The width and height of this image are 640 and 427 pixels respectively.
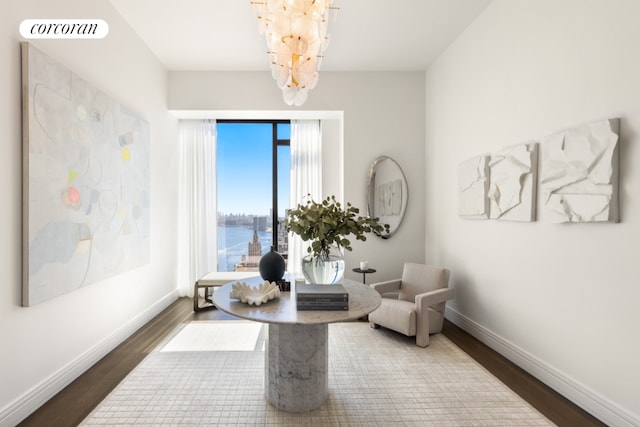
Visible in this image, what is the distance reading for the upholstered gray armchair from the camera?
2898mm

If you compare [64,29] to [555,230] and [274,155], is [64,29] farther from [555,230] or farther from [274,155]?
[555,230]

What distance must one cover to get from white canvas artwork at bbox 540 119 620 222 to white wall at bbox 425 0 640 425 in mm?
66

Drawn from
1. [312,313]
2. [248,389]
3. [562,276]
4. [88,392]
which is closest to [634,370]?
[562,276]

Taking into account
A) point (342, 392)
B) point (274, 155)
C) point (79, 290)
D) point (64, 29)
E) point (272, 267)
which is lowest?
point (342, 392)

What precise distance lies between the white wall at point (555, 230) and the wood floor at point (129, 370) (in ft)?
0.36

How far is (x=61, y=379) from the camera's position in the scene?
7.26ft

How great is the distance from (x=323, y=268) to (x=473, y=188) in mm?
1868

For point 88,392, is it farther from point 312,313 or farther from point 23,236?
point 312,313

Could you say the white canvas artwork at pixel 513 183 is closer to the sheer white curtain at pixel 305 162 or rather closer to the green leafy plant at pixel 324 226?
the green leafy plant at pixel 324 226

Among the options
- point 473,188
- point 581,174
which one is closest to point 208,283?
point 473,188

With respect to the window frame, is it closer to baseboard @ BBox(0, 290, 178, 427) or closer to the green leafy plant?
baseboard @ BBox(0, 290, 178, 427)

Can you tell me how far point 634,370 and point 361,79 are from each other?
3.79 metres

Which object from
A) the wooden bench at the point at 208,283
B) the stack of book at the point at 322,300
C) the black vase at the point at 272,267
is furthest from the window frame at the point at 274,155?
the stack of book at the point at 322,300

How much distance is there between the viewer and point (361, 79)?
426 centimetres
